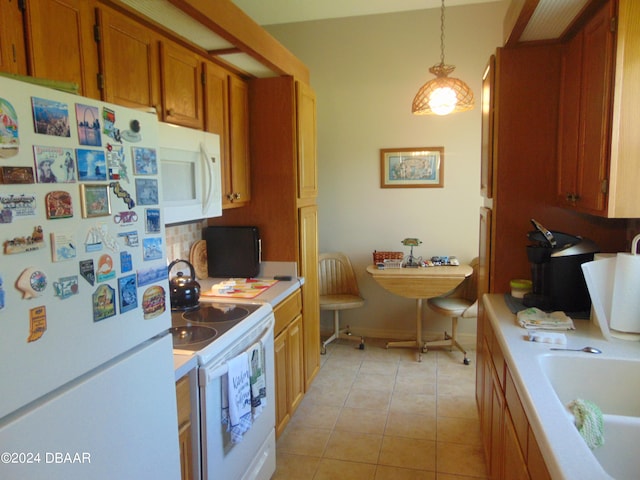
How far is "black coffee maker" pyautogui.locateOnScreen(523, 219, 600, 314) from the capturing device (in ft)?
6.86

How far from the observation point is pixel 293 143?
296 centimetres

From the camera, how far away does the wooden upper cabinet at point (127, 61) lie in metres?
1.71

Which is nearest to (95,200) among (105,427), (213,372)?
(105,427)

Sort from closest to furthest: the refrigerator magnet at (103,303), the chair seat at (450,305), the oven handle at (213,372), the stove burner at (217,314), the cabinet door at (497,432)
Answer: the refrigerator magnet at (103,303) → the oven handle at (213,372) → the cabinet door at (497,432) → the stove burner at (217,314) → the chair seat at (450,305)

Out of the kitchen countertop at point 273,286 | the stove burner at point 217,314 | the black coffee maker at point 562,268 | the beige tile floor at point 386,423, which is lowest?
the beige tile floor at point 386,423

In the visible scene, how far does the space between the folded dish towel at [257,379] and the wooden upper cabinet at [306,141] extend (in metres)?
1.20

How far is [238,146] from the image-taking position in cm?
286

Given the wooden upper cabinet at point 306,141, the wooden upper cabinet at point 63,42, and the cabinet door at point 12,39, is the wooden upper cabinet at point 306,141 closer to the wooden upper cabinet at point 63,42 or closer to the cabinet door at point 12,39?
the wooden upper cabinet at point 63,42

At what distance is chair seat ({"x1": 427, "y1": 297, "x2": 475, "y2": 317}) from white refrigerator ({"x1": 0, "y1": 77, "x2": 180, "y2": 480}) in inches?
114

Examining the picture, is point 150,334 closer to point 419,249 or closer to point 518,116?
point 518,116

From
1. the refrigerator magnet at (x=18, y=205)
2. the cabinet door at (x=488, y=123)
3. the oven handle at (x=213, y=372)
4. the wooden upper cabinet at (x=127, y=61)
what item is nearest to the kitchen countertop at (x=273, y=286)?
the oven handle at (x=213, y=372)

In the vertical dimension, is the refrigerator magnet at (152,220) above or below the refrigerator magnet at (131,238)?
above

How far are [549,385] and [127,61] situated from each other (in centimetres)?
189

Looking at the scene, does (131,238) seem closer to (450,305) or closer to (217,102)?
(217,102)
